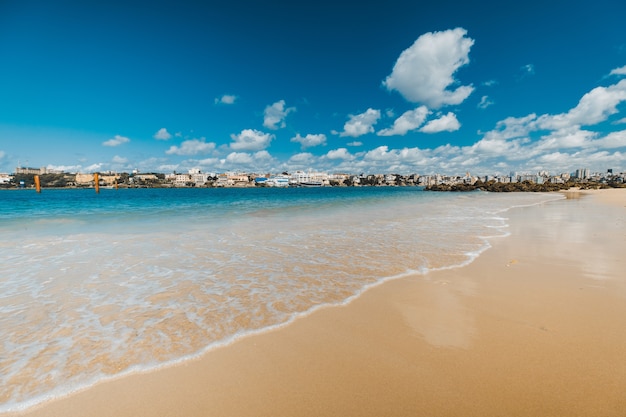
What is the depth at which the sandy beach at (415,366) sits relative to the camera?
8.60 ft

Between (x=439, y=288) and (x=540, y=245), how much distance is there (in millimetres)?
6019

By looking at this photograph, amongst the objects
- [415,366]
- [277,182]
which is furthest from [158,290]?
[277,182]

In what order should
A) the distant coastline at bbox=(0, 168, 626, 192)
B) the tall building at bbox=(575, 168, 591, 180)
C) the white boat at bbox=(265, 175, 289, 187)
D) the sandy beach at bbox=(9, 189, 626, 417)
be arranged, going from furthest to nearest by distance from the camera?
the white boat at bbox=(265, 175, 289, 187) < the tall building at bbox=(575, 168, 591, 180) < the distant coastline at bbox=(0, 168, 626, 192) < the sandy beach at bbox=(9, 189, 626, 417)

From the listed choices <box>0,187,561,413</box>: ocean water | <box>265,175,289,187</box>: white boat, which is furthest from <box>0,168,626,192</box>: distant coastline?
<box>0,187,561,413</box>: ocean water

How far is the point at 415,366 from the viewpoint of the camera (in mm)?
3145

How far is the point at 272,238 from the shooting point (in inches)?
455

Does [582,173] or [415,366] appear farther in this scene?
[582,173]

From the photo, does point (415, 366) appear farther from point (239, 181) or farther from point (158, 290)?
point (239, 181)

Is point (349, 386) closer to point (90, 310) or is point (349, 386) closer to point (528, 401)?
point (528, 401)

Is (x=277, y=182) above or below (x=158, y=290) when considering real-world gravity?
above

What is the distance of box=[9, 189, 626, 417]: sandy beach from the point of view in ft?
8.60

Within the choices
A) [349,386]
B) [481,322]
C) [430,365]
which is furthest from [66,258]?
[481,322]

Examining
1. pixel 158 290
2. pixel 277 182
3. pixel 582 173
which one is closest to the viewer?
pixel 158 290

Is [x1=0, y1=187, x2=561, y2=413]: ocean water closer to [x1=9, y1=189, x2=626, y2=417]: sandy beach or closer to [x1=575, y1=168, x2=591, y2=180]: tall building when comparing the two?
[x1=9, y1=189, x2=626, y2=417]: sandy beach
